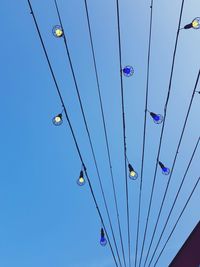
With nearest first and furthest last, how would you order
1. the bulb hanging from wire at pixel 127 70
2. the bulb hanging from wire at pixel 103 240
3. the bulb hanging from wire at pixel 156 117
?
the bulb hanging from wire at pixel 127 70
the bulb hanging from wire at pixel 156 117
the bulb hanging from wire at pixel 103 240

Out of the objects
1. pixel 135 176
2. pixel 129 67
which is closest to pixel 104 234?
pixel 135 176

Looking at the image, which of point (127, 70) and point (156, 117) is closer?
point (127, 70)

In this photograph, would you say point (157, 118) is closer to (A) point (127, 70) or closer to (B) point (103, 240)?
(A) point (127, 70)

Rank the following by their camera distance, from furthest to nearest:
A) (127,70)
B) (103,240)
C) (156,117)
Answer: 1. (103,240)
2. (156,117)
3. (127,70)

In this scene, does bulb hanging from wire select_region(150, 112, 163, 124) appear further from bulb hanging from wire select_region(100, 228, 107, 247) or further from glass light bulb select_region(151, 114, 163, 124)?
bulb hanging from wire select_region(100, 228, 107, 247)

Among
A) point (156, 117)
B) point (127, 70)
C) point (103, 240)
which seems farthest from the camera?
point (103, 240)

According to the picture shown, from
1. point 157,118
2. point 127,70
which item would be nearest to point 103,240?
point 157,118

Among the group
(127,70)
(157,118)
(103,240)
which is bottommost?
(103,240)

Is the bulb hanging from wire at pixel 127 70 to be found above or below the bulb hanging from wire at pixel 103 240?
above

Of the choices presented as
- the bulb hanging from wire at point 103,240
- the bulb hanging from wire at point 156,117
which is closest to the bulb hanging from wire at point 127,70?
the bulb hanging from wire at point 156,117

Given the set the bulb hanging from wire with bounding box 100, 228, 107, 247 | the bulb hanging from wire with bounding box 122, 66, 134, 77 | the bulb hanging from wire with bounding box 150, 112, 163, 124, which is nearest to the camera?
the bulb hanging from wire with bounding box 122, 66, 134, 77

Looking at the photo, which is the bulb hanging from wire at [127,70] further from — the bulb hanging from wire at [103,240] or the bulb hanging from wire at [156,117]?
the bulb hanging from wire at [103,240]

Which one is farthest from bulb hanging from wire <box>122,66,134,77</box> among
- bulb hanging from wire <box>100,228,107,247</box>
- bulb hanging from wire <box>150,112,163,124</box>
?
bulb hanging from wire <box>100,228,107,247</box>

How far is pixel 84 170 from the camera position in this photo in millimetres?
5965
